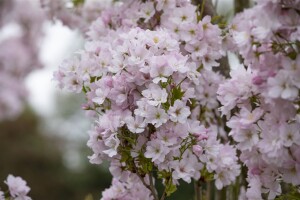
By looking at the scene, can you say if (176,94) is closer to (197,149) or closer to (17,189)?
(197,149)

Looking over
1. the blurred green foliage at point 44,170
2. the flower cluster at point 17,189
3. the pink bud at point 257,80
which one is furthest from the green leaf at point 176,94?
the blurred green foliage at point 44,170

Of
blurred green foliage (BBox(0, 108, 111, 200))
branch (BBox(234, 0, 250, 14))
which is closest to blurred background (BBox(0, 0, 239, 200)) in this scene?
blurred green foliage (BBox(0, 108, 111, 200))

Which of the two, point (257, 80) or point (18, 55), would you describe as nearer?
point (257, 80)

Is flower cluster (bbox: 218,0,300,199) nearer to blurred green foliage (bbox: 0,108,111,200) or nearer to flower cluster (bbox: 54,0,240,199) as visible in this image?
flower cluster (bbox: 54,0,240,199)

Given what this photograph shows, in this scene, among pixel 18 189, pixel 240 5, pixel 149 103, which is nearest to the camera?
pixel 149 103

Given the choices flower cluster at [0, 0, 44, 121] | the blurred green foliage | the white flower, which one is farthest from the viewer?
the blurred green foliage

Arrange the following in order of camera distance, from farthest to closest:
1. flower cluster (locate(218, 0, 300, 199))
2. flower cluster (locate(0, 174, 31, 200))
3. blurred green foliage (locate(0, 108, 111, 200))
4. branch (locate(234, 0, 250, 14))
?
blurred green foliage (locate(0, 108, 111, 200))
branch (locate(234, 0, 250, 14))
flower cluster (locate(0, 174, 31, 200))
flower cluster (locate(218, 0, 300, 199))

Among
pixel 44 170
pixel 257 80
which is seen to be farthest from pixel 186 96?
pixel 44 170
